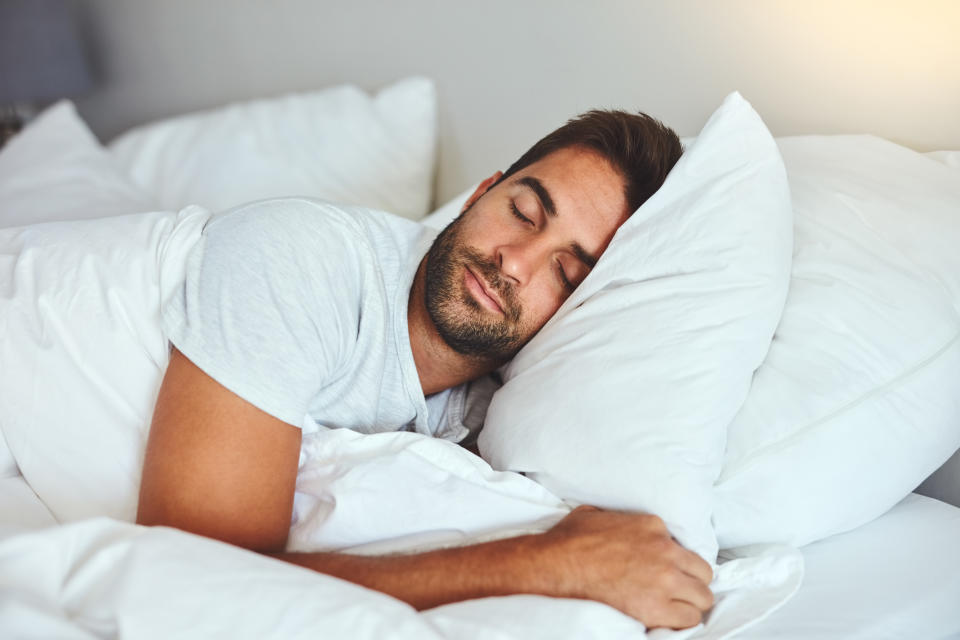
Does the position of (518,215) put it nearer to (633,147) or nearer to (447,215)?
(633,147)

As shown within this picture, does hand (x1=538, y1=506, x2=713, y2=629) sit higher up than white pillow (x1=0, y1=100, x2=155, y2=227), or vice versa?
white pillow (x1=0, y1=100, x2=155, y2=227)

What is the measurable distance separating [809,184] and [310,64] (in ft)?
4.27

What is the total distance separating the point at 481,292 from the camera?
106 centimetres

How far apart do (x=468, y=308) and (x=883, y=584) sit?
553 mm

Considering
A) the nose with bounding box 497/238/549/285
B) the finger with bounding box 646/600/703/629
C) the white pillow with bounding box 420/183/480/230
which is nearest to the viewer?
the finger with bounding box 646/600/703/629

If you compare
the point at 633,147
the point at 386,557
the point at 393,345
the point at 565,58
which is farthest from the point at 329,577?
the point at 565,58

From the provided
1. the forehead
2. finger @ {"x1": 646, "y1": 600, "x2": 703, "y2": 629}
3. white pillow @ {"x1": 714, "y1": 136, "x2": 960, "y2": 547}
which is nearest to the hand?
finger @ {"x1": 646, "y1": 600, "x2": 703, "y2": 629}

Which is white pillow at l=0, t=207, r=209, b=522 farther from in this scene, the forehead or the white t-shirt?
the forehead

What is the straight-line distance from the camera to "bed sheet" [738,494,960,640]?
0.78 metres

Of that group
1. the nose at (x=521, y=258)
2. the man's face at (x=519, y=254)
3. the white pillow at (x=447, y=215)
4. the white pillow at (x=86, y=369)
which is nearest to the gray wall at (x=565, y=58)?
the white pillow at (x=447, y=215)

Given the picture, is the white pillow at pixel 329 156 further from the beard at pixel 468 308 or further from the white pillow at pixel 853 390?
the white pillow at pixel 853 390

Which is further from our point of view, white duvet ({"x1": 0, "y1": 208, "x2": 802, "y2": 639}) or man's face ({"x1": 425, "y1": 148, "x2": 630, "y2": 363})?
man's face ({"x1": 425, "y1": 148, "x2": 630, "y2": 363})

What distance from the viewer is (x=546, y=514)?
2.90 ft

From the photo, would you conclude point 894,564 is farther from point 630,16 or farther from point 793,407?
point 630,16
